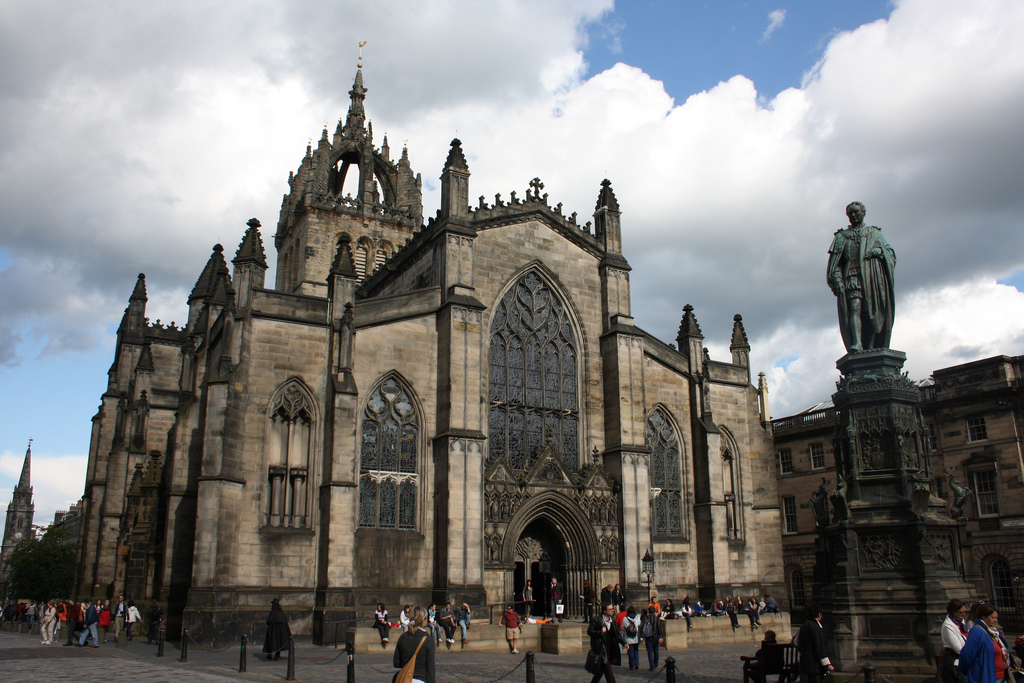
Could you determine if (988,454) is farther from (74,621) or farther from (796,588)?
(74,621)

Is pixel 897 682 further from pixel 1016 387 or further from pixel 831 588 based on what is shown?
pixel 1016 387

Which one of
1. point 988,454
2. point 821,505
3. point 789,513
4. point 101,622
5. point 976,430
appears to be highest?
point 976,430

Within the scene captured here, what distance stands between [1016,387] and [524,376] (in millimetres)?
23220

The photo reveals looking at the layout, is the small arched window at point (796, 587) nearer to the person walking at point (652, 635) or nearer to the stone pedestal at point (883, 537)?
the person walking at point (652, 635)

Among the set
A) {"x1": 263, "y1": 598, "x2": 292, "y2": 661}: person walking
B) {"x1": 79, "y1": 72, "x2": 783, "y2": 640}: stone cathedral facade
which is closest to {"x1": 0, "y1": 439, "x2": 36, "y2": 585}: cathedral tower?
{"x1": 79, "y1": 72, "x2": 783, "y2": 640}: stone cathedral facade

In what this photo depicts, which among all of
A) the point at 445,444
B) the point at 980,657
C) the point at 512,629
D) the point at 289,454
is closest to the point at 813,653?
the point at 980,657

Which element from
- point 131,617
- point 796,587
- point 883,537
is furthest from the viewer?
point 796,587

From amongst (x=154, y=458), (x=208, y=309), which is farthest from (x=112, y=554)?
(x=208, y=309)

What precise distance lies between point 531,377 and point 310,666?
14039 millimetres

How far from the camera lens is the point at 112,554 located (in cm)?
3453

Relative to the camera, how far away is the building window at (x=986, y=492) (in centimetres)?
3638

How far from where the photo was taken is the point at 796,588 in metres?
45.6

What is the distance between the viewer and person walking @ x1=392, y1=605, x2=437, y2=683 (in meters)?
8.59

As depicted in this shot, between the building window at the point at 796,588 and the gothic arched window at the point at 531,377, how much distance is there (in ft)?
75.5
